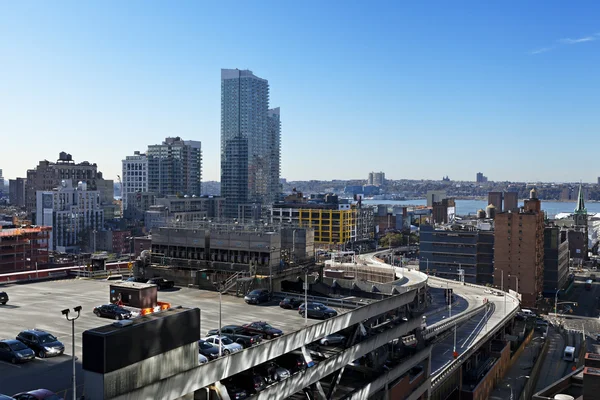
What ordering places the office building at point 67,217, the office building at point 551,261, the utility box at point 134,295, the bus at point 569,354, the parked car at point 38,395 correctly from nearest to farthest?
1. the parked car at point 38,395
2. the utility box at point 134,295
3. the bus at point 569,354
4. the office building at point 551,261
5. the office building at point 67,217

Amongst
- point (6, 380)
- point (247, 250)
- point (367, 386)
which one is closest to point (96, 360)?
point (6, 380)

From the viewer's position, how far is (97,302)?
30812 mm

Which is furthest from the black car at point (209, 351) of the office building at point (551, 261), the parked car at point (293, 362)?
the office building at point (551, 261)

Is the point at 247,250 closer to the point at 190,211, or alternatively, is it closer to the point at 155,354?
the point at 155,354

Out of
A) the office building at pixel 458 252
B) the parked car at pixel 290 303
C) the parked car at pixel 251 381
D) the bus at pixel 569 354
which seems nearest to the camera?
the parked car at pixel 251 381

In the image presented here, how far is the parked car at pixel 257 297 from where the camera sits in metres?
31.5

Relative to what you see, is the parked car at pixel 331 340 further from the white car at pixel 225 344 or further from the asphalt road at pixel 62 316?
the white car at pixel 225 344

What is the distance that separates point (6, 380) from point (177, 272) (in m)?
19.0

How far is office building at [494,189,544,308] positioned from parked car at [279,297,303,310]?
7994 cm

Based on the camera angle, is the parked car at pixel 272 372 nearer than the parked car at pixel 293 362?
Yes

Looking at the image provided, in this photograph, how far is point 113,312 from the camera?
87.9 feet

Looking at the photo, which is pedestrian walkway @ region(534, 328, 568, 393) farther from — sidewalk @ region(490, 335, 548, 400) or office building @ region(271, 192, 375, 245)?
office building @ region(271, 192, 375, 245)

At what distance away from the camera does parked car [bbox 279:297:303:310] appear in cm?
3045

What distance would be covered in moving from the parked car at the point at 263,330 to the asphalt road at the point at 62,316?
1236mm
